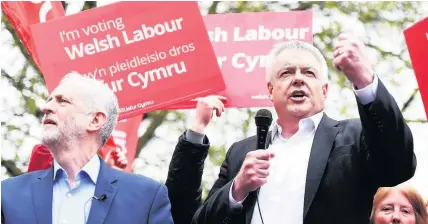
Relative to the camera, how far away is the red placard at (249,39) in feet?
25.0

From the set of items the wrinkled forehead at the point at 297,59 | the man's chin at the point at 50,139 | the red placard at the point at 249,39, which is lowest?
the man's chin at the point at 50,139

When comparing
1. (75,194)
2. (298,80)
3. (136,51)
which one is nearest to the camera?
(75,194)

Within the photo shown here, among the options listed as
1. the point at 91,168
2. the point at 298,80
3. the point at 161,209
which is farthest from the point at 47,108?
the point at 298,80

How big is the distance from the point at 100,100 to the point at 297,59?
1.03 metres

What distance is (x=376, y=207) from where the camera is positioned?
6.54 m

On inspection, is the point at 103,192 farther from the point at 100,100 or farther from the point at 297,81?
the point at 297,81

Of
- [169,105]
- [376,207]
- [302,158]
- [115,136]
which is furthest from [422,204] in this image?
[115,136]

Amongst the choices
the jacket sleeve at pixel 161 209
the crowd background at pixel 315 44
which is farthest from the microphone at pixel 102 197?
the crowd background at pixel 315 44

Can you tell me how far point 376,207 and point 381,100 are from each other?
1.64 meters

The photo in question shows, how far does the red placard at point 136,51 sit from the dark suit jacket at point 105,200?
1650mm

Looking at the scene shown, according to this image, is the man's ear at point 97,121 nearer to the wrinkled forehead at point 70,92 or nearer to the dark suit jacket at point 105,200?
the wrinkled forehead at point 70,92

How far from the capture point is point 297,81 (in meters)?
5.56

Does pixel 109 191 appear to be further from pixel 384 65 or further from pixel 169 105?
pixel 384 65

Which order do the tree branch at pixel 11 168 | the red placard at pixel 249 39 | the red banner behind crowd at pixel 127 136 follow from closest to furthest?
the red placard at pixel 249 39 → the red banner behind crowd at pixel 127 136 → the tree branch at pixel 11 168
